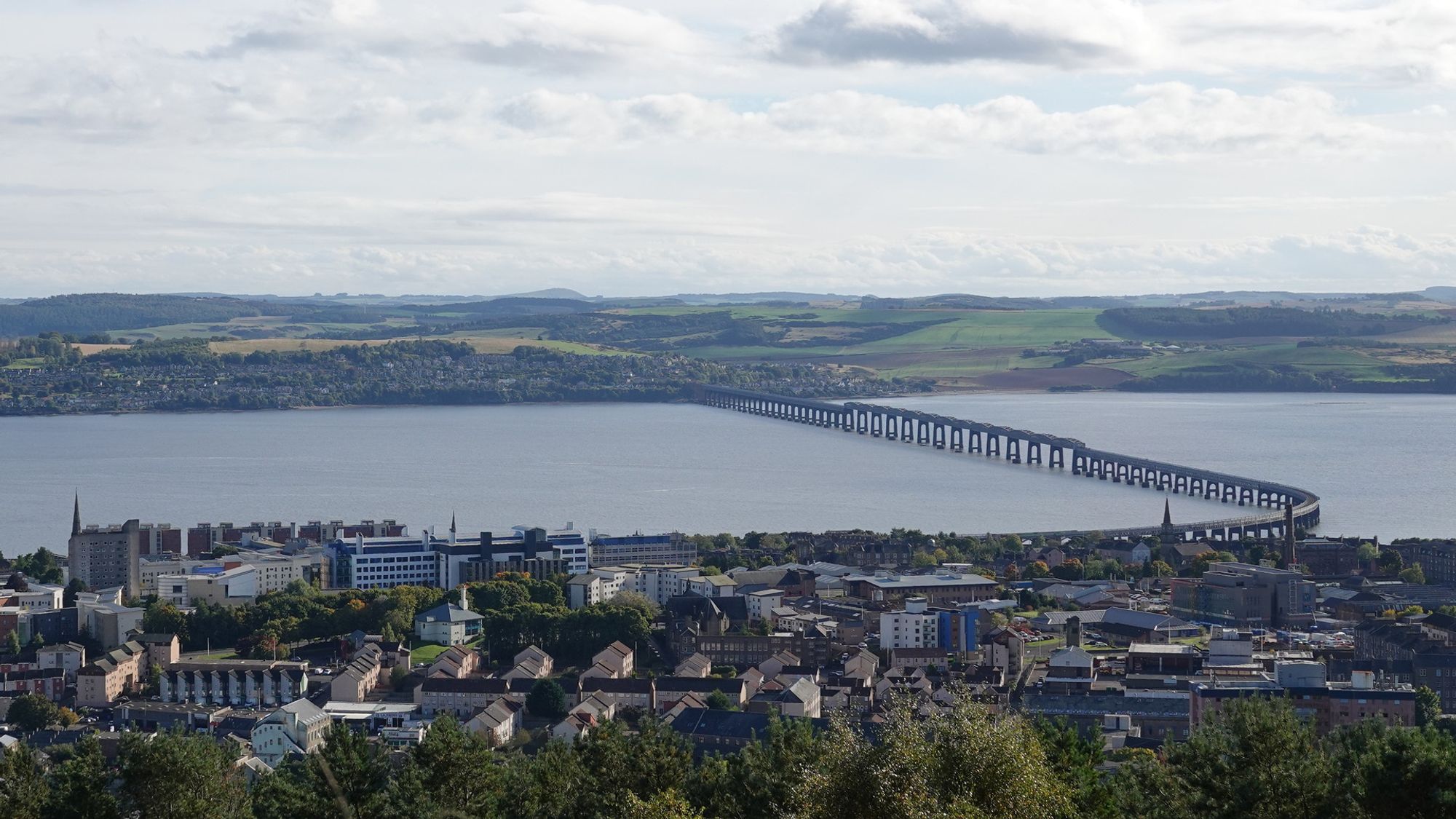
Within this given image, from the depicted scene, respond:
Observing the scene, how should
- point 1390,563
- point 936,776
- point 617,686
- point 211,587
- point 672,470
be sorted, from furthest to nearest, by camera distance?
point 672,470 → point 1390,563 → point 211,587 → point 617,686 → point 936,776

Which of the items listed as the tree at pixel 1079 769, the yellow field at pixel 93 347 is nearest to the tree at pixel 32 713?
the tree at pixel 1079 769

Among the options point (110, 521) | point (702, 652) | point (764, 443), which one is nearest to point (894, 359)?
point (764, 443)

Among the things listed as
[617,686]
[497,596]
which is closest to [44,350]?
[497,596]

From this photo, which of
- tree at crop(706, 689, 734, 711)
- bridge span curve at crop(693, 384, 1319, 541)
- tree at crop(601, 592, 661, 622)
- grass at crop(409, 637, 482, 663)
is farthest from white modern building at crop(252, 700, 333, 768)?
bridge span curve at crop(693, 384, 1319, 541)

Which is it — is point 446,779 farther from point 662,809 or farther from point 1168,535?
point 1168,535

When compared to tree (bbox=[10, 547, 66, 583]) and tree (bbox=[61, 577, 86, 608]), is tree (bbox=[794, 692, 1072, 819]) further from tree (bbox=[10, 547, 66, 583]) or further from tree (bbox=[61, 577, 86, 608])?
tree (bbox=[10, 547, 66, 583])

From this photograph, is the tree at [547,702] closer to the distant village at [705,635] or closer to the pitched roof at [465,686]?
the distant village at [705,635]

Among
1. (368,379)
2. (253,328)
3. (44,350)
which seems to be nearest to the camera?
(368,379)
